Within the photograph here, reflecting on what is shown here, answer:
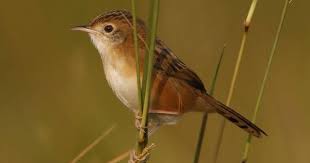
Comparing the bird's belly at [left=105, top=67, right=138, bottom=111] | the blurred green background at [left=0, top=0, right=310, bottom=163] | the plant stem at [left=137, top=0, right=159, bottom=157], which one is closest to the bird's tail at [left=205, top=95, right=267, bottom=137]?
the bird's belly at [left=105, top=67, right=138, bottom=111]

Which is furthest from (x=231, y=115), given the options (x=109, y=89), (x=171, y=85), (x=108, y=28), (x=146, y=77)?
(x=109, y=89)

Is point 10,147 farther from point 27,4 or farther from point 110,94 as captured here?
point 27,4

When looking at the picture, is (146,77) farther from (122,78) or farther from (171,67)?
(171,67)

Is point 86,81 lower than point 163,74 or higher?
lower

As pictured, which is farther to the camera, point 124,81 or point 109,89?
point 109,89

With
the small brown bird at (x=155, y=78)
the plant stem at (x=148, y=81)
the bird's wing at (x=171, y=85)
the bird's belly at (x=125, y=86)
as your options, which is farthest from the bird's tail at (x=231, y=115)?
the plant stem at (x=148, y=81)

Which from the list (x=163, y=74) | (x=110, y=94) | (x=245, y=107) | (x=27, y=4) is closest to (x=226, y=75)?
(x=245, y=107)
